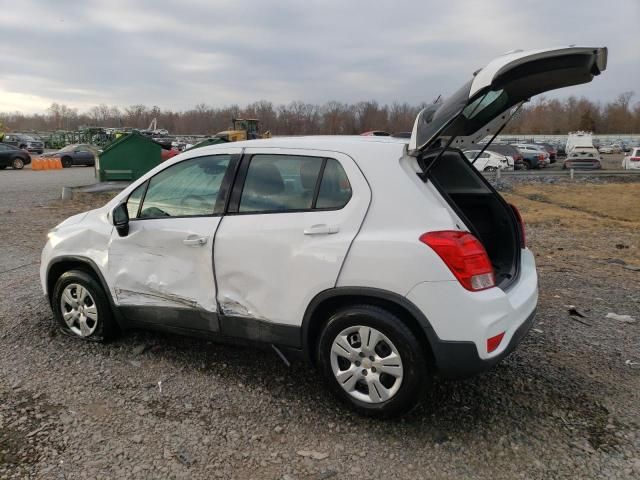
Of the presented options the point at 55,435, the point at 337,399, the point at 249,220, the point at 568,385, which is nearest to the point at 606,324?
the point at 568,385

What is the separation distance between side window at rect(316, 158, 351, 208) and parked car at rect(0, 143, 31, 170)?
1267 inches

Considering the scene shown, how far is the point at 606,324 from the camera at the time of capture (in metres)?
4.69

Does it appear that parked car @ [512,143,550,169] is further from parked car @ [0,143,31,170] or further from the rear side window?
the rear side window

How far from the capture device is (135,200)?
398 centimetres

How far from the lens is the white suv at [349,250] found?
276 cm

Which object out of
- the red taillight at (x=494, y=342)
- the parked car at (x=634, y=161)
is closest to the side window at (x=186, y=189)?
the red taillight at (x=494, y=342)

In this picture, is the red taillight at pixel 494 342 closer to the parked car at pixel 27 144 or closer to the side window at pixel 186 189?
the side window at pixel 186 189

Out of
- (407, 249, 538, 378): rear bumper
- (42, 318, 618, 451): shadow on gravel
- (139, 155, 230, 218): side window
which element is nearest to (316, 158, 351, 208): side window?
(407, 249, 538, 378): rear bumper

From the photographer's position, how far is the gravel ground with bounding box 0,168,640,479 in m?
2.72

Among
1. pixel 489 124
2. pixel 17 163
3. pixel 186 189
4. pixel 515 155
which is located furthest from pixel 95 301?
pixel 515 155

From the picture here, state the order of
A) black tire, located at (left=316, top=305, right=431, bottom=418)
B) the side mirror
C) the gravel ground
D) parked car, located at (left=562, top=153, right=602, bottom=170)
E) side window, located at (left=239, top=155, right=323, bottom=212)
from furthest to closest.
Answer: parked car, located at (left=562, top=153, right=602, bottom=170)
the side mirror
side window, located at (left=239, top=155, right=323, bottom=212)
black tire, located at (left=316, top=305, right=431, bottom=418)
the gravel ground

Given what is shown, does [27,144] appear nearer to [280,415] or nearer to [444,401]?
[280,415]

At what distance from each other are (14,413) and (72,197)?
1328 cm

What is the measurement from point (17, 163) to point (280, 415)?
1292 inches
